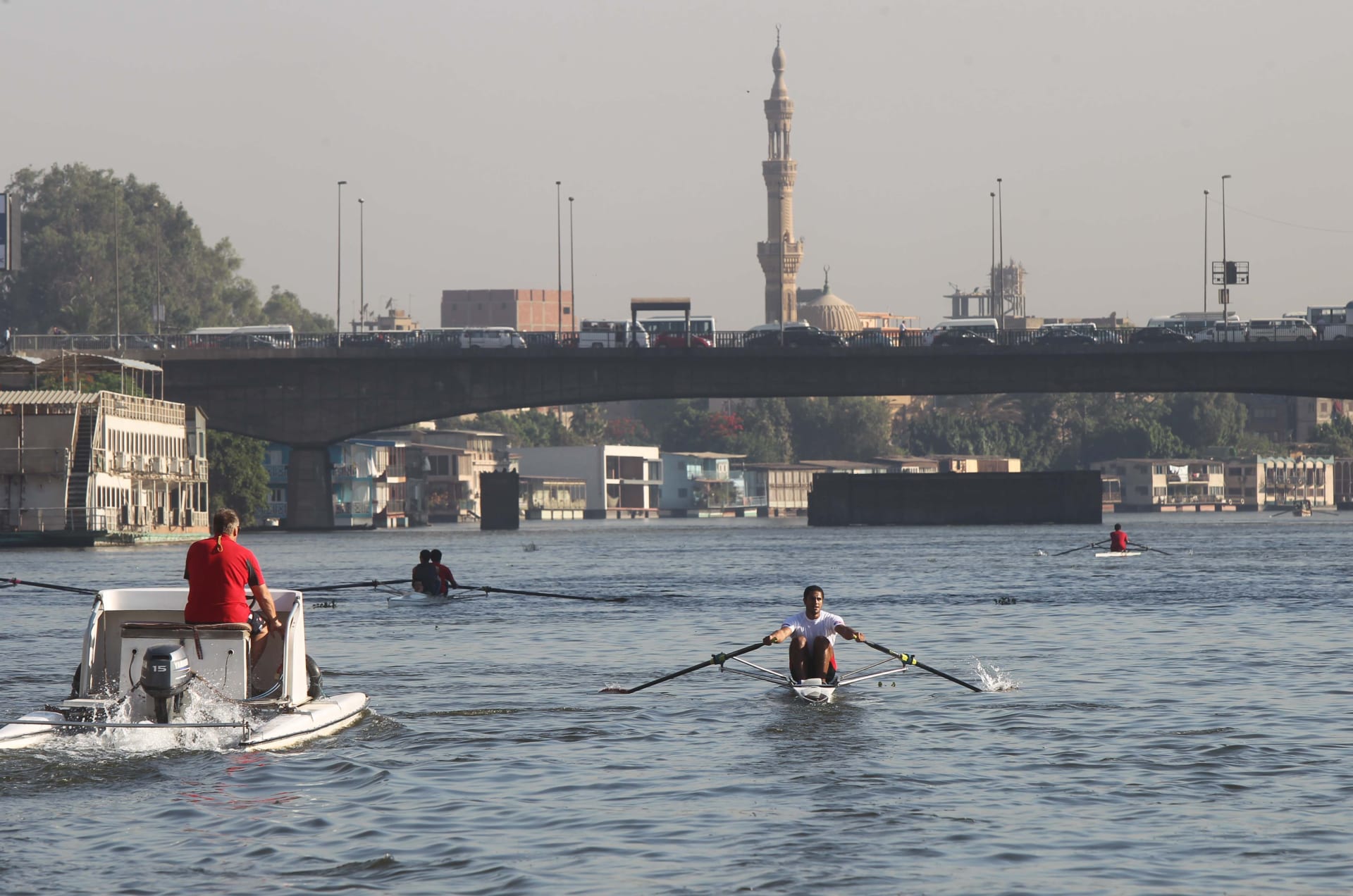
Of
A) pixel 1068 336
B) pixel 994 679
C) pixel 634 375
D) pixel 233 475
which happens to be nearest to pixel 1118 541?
pixel 1068 336

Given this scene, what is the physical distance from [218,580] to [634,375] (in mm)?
103055

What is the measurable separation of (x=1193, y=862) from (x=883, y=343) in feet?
347

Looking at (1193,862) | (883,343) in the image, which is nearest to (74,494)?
(883,343)

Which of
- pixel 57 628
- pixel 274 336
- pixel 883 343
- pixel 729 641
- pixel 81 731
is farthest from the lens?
pixel 274 336

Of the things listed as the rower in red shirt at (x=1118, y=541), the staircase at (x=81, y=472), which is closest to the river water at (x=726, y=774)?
the rower in red shirt at (x=1118, y=541)

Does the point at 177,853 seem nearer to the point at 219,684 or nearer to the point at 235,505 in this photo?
the point at 219,684

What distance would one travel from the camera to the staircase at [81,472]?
10281 cm

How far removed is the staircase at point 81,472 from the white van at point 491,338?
27.8m

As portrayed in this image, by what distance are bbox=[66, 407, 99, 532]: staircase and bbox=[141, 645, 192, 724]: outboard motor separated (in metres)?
83.8

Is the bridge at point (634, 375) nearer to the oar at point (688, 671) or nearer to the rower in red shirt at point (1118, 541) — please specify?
the rower in red shirt at point (1118, 541)

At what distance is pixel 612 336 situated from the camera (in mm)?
128250

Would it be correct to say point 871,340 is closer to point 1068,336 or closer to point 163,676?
point 1068,336

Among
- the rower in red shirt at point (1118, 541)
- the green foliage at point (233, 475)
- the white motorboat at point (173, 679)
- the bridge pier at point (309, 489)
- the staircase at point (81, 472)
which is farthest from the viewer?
the green foliage at point (233, 475)

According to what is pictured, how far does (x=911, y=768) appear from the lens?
2300 cm
